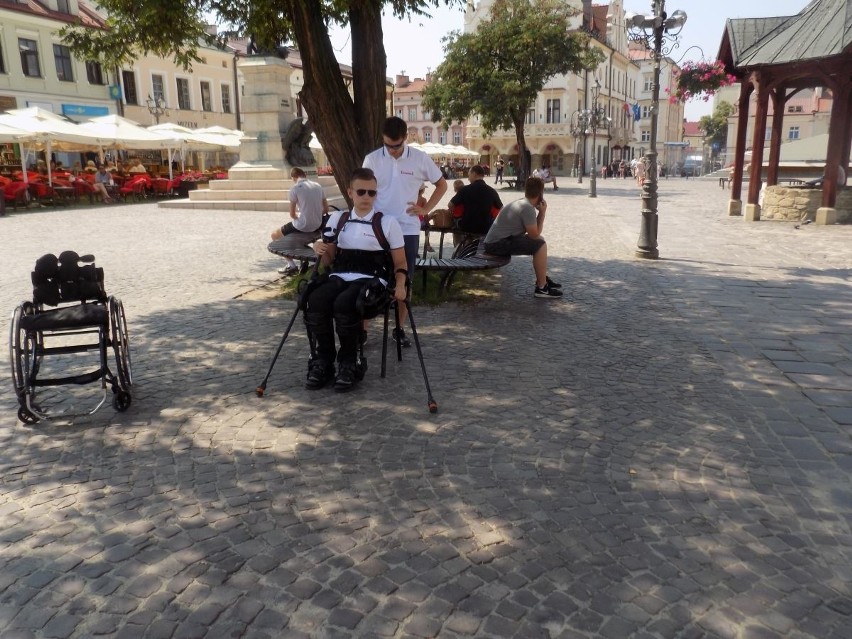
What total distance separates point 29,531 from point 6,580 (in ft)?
1.35

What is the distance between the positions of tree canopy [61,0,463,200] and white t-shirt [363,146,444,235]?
2172 mm

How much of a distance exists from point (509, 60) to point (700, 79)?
17.0 meters

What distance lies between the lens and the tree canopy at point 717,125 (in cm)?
8775

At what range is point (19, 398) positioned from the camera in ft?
14.9

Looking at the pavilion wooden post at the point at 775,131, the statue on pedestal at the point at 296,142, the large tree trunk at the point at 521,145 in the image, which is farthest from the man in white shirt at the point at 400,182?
the large tree trunk at the point at 521,145

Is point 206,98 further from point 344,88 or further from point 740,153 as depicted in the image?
point 344,88

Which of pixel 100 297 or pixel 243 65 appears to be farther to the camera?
pixel 243 65

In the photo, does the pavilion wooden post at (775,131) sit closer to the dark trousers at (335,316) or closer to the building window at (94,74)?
the dark trousers at (335,316)

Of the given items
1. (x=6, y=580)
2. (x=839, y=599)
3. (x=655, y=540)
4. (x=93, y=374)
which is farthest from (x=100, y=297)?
(x=839, y=599)

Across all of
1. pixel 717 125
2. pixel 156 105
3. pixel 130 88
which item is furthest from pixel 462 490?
pixel 717 125

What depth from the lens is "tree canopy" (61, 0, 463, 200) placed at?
25.9 ft

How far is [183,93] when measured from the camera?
46.2m

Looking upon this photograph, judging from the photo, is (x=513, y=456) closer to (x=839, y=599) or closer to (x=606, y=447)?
(x=606, y=447)

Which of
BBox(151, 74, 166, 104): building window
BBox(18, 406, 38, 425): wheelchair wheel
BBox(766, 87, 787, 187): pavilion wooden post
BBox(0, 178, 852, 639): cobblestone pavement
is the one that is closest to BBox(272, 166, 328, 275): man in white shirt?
BBox(0, 178, 852, 639): cobblestone pavement
